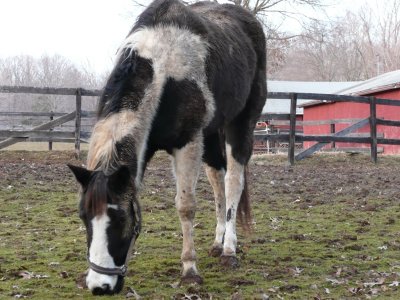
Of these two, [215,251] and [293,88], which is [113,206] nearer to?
[215,251]

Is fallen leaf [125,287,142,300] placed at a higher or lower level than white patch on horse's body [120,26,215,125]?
lower

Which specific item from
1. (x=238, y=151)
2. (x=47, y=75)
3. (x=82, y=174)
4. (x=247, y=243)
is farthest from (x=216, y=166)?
(x=47, y=75)

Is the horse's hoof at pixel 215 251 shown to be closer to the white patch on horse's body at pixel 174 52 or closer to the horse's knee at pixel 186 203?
the horse's knee at pixel 186 203

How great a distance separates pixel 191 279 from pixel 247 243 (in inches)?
60.9

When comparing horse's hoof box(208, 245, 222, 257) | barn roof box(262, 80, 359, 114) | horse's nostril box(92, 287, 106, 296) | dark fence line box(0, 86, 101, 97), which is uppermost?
barn roof box(262, 80, 359, 114)

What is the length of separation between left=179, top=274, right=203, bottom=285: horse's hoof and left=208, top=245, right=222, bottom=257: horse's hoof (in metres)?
0.92

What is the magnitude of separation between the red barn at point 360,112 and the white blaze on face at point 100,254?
44.5ft

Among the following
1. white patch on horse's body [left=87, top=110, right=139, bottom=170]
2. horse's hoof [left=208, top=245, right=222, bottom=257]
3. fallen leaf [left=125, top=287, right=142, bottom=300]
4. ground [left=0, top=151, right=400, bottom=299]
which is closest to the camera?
white patch on horse's body [left=87, top=110, right=139, bottom=170]

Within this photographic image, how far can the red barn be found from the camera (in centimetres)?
2122

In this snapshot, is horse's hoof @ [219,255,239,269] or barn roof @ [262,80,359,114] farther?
barn roof @ [262,80,359,114]

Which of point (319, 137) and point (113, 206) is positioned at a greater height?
point (319, 137)

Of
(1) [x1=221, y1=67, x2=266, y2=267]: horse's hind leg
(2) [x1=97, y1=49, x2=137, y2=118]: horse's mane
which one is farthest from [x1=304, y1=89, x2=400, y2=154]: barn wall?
(2) [x1=97, y1=49, x2=137, y2=118]: horse's mane

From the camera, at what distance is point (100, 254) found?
3219 millimetres

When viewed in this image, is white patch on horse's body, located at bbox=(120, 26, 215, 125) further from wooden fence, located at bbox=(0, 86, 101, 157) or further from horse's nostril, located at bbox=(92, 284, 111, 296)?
wooden fence, located at bbox=(0, 86, 101, 157)
